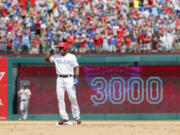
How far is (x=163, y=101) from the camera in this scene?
1795cm

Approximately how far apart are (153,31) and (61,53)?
7723mm

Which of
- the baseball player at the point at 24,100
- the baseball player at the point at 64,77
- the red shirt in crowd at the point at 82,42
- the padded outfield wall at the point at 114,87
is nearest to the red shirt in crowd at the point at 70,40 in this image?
the red shirt in crowd at the point at 82,42

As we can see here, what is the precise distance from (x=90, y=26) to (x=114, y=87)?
2581 millimetres

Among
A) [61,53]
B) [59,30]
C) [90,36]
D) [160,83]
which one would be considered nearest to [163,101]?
[160,83]

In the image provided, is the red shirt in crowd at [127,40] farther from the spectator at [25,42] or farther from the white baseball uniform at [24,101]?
the white baseball uniform at [24,101]

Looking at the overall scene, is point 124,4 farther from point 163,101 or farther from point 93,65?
point 163,101

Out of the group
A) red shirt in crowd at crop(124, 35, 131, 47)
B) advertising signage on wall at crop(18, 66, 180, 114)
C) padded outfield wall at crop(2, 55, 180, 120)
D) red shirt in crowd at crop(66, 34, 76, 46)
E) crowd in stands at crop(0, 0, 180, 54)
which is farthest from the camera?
advertising signage on wall at crop(18, 66, 180, 114)

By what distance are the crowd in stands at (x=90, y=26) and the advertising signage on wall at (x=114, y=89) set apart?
921mm

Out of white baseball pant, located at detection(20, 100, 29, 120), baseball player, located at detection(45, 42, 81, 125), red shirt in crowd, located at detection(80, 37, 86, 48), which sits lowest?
white baseball pant, located at detection(20, 100, 29, 120)

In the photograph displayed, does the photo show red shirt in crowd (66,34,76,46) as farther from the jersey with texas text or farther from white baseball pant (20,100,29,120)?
the jersey with texas text

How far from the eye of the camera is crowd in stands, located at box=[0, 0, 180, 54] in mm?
17406

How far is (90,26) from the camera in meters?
18.0

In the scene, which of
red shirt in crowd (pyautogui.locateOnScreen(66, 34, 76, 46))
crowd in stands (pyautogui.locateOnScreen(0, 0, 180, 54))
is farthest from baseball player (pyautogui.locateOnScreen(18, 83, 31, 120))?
red shirt in crowd (pyautogui.locateOnScreen(66, 34, 76, 46))

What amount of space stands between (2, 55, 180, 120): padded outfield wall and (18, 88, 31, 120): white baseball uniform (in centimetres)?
32
